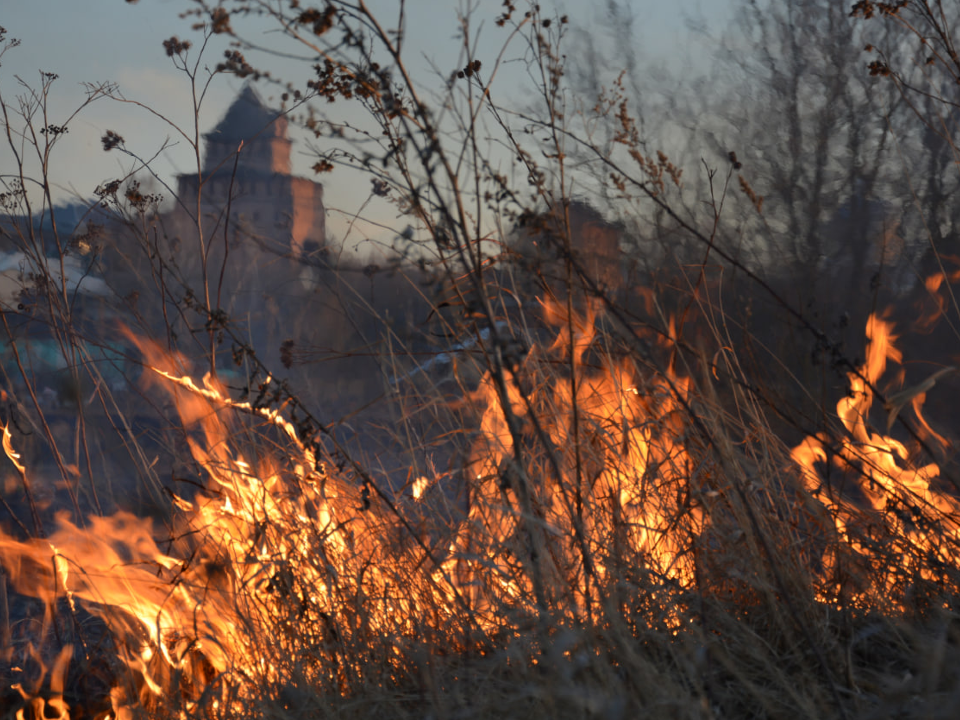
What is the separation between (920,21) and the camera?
287 inches

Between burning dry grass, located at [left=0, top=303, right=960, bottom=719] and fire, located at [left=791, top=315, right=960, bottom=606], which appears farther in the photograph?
fire, located at [left=791, top=315, right=960, bottom=606]

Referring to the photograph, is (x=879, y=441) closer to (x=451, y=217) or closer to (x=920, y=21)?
(x=451, y=217)

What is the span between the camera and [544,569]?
1.44 meters

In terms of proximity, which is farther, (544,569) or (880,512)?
(880,512)

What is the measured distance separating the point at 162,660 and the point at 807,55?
8.42 meters

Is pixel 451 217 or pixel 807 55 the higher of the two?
pixel 807 55

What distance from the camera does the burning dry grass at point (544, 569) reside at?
4.27 ft

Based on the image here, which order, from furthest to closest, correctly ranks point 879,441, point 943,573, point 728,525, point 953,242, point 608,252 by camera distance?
point 953,242, point 608,252, point 879,441, point 728,525, point 943,573

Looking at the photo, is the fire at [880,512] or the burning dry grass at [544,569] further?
the fire at [880,512]

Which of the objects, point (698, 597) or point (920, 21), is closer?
A: point (698, 597)

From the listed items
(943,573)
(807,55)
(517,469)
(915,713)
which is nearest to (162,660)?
(517,469)

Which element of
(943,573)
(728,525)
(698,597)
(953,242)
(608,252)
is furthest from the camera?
(953,242)

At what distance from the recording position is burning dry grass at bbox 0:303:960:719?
1.30 m

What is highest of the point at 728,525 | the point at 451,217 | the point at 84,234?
the point at 84,234
